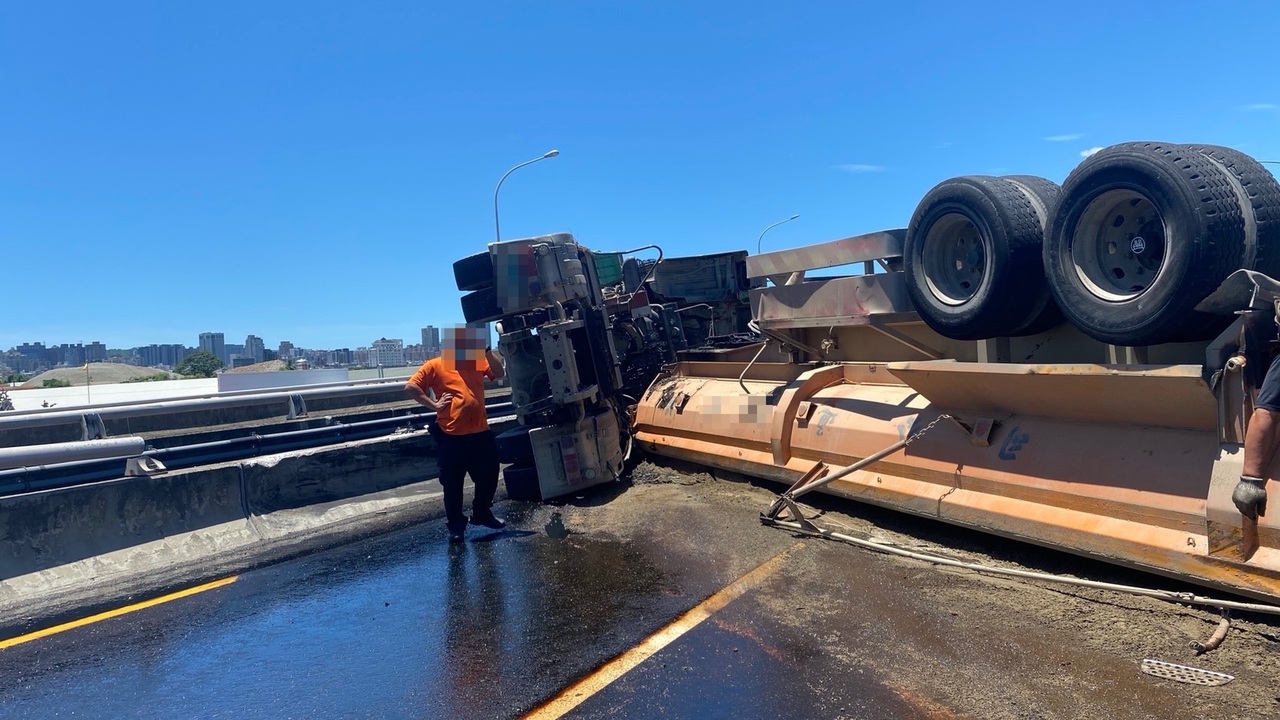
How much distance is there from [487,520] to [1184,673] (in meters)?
4.66

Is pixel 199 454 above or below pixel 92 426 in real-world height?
below

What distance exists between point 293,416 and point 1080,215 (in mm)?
8282

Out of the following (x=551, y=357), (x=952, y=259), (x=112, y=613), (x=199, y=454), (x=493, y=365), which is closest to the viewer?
(x=112, y=613)

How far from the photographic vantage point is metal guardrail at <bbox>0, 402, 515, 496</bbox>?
17.8 feet

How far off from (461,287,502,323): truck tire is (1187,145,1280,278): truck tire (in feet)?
17.0

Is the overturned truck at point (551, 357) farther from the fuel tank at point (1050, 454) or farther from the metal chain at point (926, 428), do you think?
the metal chain at point (926, 428)

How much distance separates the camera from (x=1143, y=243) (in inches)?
151

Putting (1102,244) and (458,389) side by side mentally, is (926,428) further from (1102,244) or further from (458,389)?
(458,389)

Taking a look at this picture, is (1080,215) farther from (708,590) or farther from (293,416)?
(293,416)

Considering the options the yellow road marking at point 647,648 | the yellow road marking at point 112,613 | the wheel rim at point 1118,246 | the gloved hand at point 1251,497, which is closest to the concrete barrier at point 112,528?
the yellow road marking at point 112,613

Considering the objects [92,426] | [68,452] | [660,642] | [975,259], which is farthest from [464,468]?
[975,259]

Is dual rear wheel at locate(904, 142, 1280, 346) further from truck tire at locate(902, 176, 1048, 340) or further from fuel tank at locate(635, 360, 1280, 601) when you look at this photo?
fuel tank at locate(635, 360, 1280, 601)

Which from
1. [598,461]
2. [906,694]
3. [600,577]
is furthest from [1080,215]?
[598,461]

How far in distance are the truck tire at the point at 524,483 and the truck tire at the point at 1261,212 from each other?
5377mm
